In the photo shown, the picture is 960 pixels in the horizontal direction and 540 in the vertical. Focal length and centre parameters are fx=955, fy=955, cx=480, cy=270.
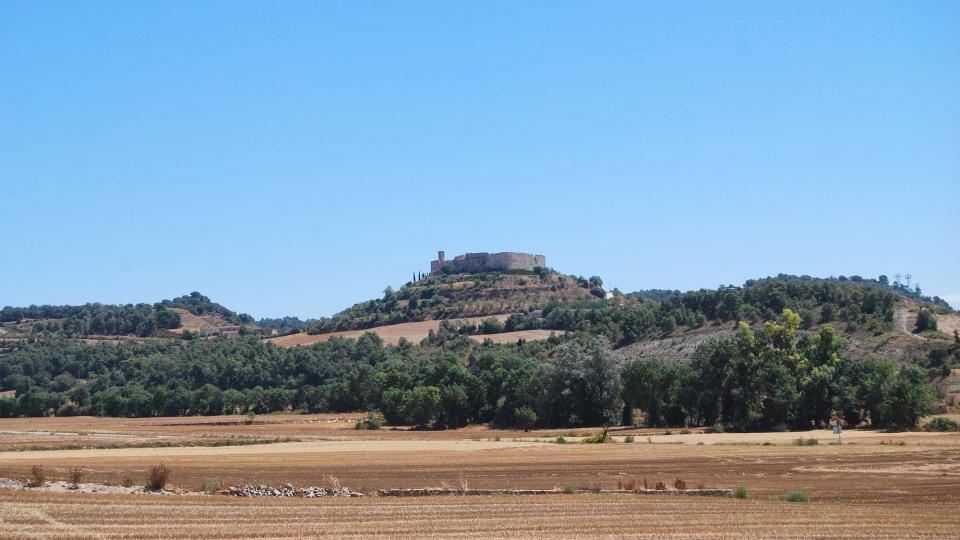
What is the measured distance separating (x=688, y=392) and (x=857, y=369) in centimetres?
1510

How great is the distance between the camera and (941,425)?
70188 millimetres

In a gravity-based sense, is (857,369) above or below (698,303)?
below

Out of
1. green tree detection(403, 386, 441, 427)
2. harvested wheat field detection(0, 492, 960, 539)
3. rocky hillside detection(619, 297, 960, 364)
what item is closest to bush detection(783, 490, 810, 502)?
harvested wheat field detection(0, 492, 960, 539)

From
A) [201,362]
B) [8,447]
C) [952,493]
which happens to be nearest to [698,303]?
[201,362]

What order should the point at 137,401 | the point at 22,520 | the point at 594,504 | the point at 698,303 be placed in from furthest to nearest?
the point at 698,303
the point at 137,401
the point at 594,504
the point at 22,520

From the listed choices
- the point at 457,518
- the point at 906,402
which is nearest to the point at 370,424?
the point at 906,402

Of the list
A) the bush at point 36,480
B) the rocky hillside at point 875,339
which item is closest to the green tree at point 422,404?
the rocky hillside at point 875,339

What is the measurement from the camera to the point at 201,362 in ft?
537

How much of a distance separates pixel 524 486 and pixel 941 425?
150 feet

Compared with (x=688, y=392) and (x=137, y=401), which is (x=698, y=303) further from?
(x=137, y=401)

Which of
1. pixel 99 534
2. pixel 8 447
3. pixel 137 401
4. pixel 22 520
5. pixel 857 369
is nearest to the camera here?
pixel 99 534

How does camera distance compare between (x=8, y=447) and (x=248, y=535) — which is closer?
(x=248, y=535)

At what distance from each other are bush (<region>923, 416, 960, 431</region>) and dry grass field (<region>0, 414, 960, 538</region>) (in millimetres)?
5217

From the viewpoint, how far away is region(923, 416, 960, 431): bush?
69625 millimetres
